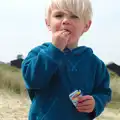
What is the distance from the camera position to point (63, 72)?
193 centimetres

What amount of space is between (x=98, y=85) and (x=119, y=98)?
201 inches

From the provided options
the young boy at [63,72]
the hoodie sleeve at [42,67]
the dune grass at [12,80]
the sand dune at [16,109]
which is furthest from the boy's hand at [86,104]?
the dune grass at [12,80]

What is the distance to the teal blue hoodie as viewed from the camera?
1.86 m

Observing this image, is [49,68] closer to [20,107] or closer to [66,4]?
[66,4]

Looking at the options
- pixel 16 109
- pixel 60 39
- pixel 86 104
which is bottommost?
pixel 16 109

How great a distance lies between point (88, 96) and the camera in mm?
1906

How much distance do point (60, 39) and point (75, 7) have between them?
0.63 feet

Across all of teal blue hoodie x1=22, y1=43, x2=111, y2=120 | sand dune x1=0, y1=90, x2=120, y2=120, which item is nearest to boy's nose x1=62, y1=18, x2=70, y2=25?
teal blue hoodie x1=22, y1=43, x2=111, y2=120

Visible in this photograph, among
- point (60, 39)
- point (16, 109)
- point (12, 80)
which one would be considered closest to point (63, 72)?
point (60, 39)

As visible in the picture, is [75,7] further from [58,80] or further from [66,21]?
[58,80]

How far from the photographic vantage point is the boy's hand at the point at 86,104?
1.88 meters

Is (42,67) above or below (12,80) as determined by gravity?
above

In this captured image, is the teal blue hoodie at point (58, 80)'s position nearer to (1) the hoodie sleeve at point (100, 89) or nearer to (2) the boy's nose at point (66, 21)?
(1) the hoodie sleeve at point (100, 89)

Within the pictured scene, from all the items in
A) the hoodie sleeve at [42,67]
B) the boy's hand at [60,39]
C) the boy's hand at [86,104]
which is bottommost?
the boy's hand at [86,104]
